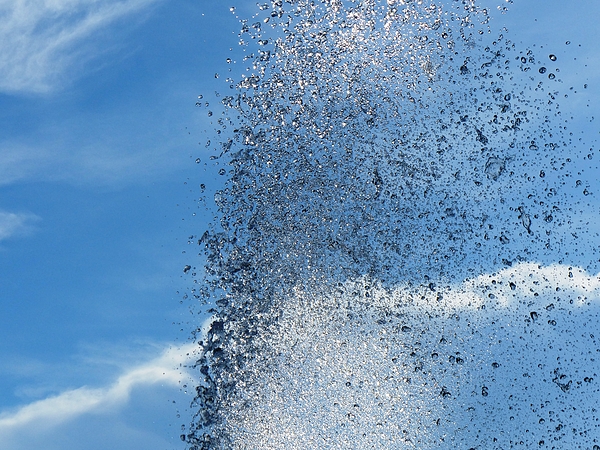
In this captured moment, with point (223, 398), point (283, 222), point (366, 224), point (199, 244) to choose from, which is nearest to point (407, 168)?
point (366, 224)

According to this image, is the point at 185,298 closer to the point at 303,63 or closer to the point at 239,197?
the point at 239,197

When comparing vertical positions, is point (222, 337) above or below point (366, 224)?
below

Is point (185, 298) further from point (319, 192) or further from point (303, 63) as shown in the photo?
point (303, 63)

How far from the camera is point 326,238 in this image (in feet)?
52.7

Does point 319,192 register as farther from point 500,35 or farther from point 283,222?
point 500,35

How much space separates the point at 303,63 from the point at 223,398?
26.0ft

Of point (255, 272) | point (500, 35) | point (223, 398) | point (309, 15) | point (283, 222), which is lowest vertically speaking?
point (223, 398)

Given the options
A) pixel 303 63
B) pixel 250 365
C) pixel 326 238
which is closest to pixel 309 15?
pixel 303 63

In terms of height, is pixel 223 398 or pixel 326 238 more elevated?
pixel 326 238

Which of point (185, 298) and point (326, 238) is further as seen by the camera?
point (326, 238)

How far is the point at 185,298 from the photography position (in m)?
14.6

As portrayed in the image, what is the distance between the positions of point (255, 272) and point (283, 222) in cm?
137

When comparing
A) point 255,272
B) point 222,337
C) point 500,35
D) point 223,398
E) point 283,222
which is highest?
point 500,35

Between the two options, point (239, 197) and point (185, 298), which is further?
point (239, 197)
